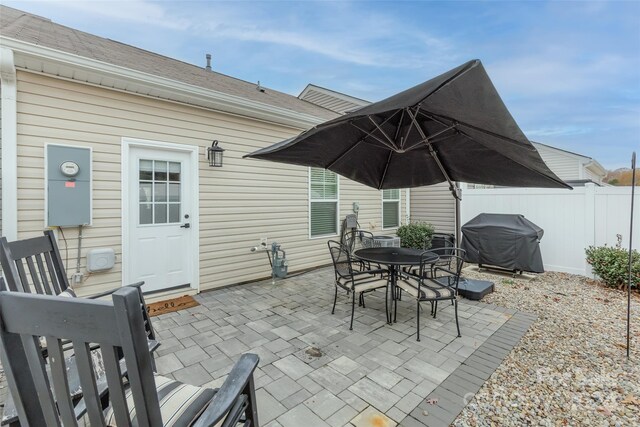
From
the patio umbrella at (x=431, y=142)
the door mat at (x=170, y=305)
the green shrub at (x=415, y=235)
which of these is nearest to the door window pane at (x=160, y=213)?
the door mat at (x=170, y=305)

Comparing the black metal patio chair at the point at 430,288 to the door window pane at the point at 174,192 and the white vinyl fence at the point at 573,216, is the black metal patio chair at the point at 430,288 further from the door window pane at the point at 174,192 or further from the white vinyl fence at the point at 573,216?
the white vinyl fence at the point at 573,216

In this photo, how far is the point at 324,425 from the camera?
6.20 ft

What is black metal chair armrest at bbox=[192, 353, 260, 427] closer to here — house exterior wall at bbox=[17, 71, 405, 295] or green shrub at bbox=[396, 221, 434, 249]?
house exterior wall at bbox=[17, 71, 405, 295]

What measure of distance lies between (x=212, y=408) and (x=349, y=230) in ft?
19.1

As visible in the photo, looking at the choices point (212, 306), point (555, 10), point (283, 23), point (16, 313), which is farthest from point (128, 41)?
point (555, 10)

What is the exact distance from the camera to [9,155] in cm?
313

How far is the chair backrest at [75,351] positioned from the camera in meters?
0.76

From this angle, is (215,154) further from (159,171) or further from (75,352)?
(75,352)

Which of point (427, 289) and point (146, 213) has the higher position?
point (146, 213)

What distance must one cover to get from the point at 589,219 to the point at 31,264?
7808 millimetres

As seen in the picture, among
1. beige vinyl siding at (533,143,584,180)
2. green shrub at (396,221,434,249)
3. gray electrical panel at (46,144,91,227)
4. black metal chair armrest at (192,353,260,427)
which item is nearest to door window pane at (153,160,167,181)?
gray electrical panel at (46,144,91,227)

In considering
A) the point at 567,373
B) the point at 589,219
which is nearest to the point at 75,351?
the point at 567,373

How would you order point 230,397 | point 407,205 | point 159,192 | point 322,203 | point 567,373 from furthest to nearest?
point 407,205 → point 322,203 → point 159,192 → point 567,373 → point 230,397

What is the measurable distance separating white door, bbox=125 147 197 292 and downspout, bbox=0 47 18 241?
1044mm
